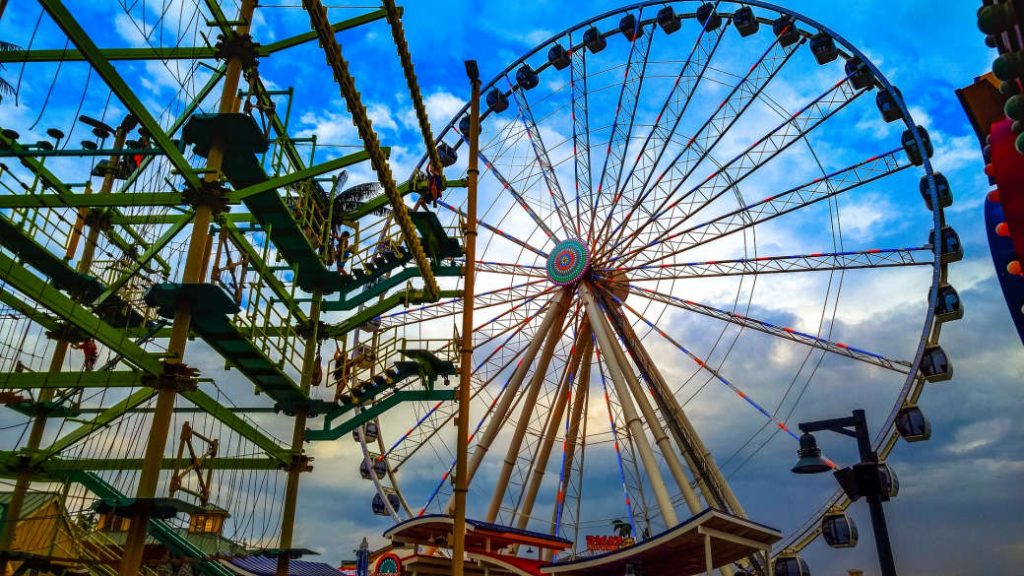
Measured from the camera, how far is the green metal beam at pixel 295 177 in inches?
510

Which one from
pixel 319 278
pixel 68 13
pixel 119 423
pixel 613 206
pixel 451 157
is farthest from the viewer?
pixel 451 157

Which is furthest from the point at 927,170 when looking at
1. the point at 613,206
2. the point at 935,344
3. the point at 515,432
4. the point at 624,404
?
the point at 515,432

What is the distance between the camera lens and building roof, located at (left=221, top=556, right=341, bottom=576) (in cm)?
2086

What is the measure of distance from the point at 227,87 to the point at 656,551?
15079 mm

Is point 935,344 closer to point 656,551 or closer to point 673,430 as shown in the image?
point 673,430

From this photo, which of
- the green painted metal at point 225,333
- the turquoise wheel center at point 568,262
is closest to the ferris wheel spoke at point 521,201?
the turquoise wheel center at point 568,262

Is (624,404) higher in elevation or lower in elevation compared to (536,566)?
higher

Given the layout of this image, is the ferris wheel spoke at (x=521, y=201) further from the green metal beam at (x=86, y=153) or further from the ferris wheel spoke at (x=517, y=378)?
the green metal beam at (x=86, y=153)

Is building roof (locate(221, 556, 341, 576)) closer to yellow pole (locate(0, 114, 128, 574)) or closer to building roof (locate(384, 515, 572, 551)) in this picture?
building roof (locate(384, 515, 572, 551))

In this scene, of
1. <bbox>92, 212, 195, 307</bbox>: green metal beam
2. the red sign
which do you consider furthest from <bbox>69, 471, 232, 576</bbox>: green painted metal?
the red sign

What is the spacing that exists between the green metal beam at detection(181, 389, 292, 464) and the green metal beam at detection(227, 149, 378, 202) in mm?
3422

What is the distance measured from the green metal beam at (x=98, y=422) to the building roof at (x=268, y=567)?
5270 mm

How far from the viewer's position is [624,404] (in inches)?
931

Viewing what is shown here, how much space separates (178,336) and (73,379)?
83.1 inches
